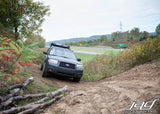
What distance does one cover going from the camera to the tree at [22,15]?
14297 millimetres

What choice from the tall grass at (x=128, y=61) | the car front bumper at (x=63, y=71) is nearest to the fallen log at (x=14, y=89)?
the car front bumper at (x=63, y=71)

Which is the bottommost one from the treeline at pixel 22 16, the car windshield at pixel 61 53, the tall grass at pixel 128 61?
the tall grass at pixel 128 61

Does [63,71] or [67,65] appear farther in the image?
[67,65]

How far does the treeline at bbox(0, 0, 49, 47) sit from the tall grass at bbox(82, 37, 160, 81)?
23.3 feet

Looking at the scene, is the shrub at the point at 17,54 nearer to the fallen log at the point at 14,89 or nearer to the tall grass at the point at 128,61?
the fallen log at the point at 14,89

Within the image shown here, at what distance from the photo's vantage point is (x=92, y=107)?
3961 millimetres

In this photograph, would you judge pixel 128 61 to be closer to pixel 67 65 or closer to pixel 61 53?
pixel 61 53

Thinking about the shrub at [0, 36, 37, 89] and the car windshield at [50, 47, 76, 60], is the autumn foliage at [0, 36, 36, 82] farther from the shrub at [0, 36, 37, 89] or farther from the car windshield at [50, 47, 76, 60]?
the car windshield at [50, 47, 76, 60]

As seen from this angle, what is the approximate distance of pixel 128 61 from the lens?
1042cm

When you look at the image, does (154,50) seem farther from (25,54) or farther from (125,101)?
(25,54)

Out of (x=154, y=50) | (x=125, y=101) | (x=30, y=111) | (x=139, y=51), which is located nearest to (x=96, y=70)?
(x=139, y=51)

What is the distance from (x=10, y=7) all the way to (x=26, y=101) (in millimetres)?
12659

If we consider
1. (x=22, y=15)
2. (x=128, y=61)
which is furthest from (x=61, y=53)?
(x=22, y=15)

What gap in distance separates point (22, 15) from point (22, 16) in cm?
88
